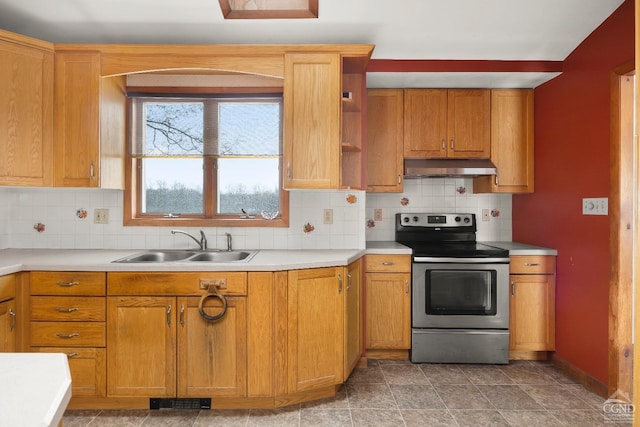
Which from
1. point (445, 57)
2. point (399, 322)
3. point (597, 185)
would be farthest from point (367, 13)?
point (399, 322)

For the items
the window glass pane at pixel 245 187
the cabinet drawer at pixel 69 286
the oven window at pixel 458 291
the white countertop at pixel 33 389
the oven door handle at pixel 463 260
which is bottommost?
the oven window at pixel 458 291

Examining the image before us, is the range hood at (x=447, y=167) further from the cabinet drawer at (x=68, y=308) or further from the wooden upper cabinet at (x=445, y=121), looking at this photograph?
the cabinet drawer at (x=68, y=308)

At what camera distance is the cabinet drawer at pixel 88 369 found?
2.28m

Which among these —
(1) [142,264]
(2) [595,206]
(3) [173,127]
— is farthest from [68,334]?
(2) [595,206]

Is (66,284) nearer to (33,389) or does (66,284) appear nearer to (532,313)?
(33,389)

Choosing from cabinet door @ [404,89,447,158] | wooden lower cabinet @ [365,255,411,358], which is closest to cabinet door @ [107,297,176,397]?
wooden lower cabinet @ [365,255,411,358]

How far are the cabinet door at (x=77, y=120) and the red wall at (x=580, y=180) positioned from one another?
3.23 meters

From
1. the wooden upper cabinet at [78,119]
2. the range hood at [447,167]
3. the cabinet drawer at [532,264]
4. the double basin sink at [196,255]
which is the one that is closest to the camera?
the wooden upper cabinet at [78,119]

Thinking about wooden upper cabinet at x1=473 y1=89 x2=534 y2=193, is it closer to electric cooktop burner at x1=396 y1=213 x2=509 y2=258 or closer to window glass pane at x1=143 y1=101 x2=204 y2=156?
electric cooktop burner at x1=396 y1=213 x2=509 y2=258

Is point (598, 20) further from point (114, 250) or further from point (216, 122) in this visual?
point (114, 250)

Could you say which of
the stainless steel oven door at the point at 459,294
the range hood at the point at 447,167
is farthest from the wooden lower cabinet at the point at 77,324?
the range hood at the point at 447,167

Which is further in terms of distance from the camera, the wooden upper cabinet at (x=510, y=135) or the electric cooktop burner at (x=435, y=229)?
the electric cooktop burner at (x=435, y=229)

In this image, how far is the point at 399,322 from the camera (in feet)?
10.2

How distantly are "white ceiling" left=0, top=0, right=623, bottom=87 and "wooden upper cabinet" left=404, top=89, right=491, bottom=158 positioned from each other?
41 centimetres
